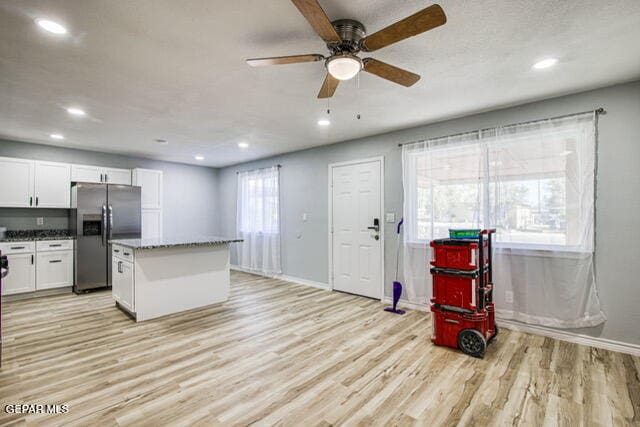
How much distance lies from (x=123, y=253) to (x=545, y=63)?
16.3 ft

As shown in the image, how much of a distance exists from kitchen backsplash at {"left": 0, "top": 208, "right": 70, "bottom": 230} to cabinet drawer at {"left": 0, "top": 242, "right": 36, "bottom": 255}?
2.22 feet

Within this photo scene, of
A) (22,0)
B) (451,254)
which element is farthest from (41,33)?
(451,254)

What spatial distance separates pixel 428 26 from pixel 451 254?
2.07m

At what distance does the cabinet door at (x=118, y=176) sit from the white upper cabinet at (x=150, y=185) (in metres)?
0.12

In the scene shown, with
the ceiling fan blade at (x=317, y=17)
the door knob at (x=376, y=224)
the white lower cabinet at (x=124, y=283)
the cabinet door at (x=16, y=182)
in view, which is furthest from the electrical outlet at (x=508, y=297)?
the cabinet door at (x=16, y=182)

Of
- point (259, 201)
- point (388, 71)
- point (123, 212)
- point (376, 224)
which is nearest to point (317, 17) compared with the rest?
point (388, 71)

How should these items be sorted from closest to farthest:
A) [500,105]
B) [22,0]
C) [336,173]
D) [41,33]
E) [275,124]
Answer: [22,0]
[41,33]
[500,105]
[275,124]
[336,173]

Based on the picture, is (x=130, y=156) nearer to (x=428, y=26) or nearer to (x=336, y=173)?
(x=336, y=173)

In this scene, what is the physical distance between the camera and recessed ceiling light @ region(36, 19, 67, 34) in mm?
1918

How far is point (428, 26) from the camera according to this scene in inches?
63.0

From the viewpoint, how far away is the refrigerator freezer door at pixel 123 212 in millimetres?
5281

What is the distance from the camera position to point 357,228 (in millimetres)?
4891

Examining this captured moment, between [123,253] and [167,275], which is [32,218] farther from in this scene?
[167,275]

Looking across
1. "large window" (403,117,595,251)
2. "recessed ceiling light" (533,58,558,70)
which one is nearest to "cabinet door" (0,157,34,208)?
"large window" (403,117,595,251)
